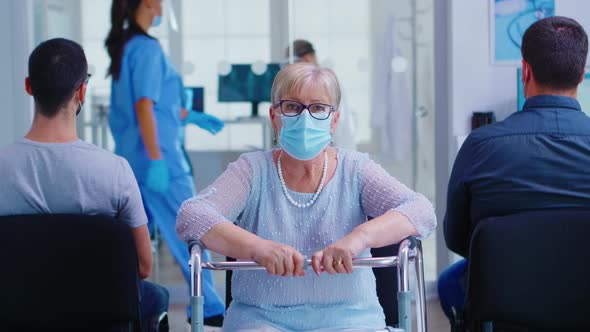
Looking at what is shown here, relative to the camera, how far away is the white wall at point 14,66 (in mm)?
4461

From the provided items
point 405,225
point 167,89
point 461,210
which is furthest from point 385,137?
point 405,225

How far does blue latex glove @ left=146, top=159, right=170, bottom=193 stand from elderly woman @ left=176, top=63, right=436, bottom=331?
198cm

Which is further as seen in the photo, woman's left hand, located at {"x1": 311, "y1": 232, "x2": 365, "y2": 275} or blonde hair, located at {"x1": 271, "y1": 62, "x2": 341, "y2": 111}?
blonde hair, located at {"x1": 271, "y1": 62, "x2": 341, "y2": 111}

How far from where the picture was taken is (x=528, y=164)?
2.21 metres

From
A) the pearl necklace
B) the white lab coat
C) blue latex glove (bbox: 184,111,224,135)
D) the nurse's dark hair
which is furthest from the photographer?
the white lab coat

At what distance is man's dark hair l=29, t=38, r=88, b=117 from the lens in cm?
228

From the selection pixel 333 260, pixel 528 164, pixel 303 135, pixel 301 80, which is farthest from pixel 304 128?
pixel 528 164

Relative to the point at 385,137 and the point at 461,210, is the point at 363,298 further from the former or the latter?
the point at 385,137

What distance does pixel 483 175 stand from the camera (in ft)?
7.43

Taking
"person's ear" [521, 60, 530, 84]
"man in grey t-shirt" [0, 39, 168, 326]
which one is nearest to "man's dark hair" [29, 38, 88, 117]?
"man in grey t-shirt" [0, 39, 168, 326]

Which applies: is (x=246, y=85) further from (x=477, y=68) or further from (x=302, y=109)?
(x=302, y=109)

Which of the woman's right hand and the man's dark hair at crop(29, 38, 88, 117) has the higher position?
the man's dark hair at crop(29, 38, 88, 117)

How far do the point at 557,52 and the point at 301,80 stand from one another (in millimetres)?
725

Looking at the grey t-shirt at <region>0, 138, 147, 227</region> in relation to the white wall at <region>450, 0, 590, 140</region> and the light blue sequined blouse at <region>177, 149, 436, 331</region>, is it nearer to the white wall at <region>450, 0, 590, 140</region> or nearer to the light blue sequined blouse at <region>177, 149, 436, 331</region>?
the light blue sequined blouse at <region>177, 149, 436, 331</region>
